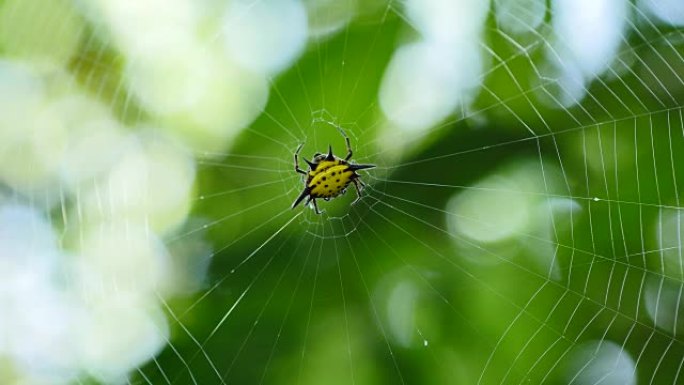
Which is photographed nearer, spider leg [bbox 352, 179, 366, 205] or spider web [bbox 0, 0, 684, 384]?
spider web [bbox 0, 0, 684, 384]

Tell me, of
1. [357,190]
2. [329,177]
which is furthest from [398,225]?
[329,177]

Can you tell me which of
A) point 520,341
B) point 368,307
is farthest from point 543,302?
point 368,307

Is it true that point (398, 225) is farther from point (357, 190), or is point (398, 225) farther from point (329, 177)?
point (329, 177)

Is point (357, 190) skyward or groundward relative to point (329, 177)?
groundward

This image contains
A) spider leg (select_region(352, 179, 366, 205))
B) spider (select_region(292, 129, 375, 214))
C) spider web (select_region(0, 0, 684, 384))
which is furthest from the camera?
spider (select_region(292, 129, 375, 214))

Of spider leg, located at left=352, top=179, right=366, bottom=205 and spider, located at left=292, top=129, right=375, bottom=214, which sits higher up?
spider, located at left=292, top=129, right=375, bottom=214
